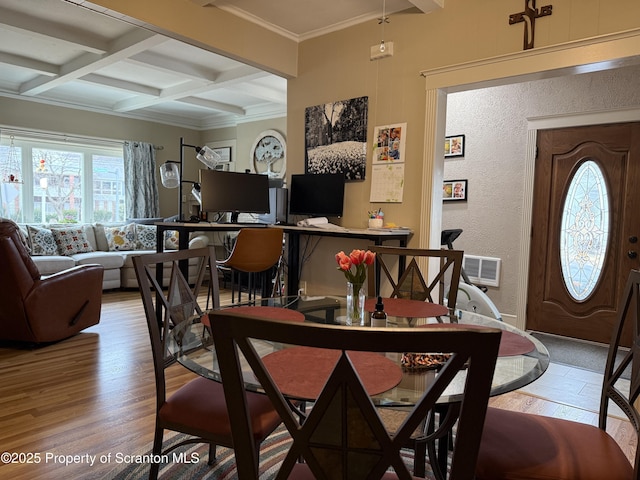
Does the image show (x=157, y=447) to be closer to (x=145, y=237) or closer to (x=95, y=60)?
(x=95, y=60)

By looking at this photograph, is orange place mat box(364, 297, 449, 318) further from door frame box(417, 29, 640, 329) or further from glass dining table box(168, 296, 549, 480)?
door frame box(417, 29, 640, 329)

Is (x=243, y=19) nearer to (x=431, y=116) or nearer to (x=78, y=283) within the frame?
(x=431, y=116)

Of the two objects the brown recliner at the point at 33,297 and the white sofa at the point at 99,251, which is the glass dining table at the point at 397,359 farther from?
the white sofa at the point at 99,251

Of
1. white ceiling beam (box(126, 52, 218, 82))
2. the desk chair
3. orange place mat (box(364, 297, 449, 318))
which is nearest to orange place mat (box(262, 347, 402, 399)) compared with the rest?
orange place mat (box(364, 297, 449, 318))

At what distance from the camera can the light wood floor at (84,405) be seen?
2.01m

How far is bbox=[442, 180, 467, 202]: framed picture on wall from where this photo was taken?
191 inches

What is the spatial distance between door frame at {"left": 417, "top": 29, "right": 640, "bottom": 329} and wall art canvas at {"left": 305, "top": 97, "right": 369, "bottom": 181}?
24.0 inches

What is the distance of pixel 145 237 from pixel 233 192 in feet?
9.82

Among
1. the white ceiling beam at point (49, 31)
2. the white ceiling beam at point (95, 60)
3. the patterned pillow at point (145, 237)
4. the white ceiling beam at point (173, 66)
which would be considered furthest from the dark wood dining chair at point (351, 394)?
the patterned pillow at point (145, 237)

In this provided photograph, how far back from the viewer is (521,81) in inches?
117

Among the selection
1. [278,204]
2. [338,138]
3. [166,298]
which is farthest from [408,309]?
[278,204]

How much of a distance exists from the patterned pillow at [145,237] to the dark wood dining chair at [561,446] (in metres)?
5.92

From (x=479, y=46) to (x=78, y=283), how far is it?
11.4 feet

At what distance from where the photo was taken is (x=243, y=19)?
3.68 metres
